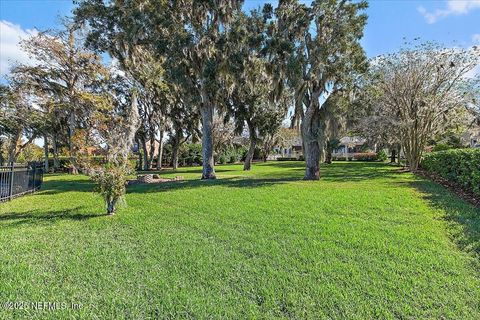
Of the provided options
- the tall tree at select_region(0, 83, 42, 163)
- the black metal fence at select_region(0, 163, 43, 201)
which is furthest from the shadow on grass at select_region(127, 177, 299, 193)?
the tall tree at select_region(0, 83, 42, 163)

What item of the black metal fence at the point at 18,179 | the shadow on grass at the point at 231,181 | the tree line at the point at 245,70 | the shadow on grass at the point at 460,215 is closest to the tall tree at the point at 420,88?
the tree line at the point at 245,70

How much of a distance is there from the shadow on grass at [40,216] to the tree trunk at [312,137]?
10.0 m

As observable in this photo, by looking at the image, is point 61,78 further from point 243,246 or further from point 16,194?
point 243,246

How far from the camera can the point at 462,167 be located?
9758mm

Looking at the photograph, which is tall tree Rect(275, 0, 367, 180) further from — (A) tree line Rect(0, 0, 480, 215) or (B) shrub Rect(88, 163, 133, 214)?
(B) shrub Rect(88, 163, 133, 214)

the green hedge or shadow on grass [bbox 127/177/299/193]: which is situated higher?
the green hedge

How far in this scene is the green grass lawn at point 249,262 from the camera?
9.73ft

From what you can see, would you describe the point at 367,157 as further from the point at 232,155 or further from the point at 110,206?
the point at 110,206

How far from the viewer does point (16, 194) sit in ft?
31.4

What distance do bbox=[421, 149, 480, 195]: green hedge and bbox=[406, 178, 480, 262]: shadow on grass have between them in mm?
603

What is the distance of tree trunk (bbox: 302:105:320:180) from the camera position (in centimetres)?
1378

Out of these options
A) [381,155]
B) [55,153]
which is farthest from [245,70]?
[381,155]

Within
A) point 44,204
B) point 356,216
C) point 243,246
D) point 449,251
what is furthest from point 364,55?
point 44,204

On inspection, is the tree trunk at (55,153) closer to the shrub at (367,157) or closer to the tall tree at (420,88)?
the tall tree at (420,88)
